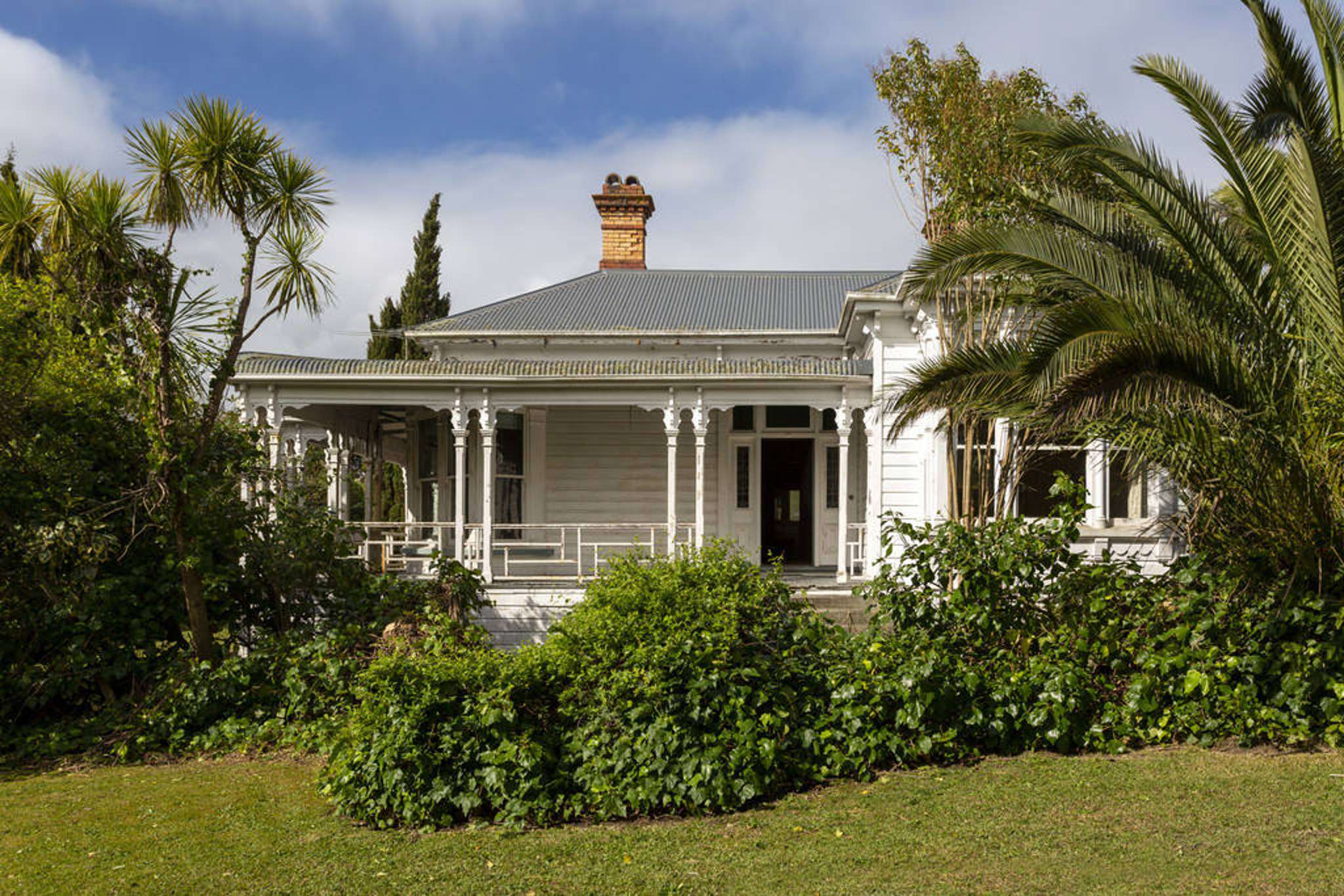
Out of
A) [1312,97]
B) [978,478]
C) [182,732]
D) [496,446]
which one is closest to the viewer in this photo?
[1312,97]

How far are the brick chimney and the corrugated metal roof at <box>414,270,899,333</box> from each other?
3.68 ft

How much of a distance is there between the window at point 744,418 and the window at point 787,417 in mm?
208

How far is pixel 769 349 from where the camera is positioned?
18047 millimetres

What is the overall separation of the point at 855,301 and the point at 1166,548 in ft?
16.3

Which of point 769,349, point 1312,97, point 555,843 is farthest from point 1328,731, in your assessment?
point 769,349

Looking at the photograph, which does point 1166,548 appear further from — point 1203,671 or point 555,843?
point 555,843

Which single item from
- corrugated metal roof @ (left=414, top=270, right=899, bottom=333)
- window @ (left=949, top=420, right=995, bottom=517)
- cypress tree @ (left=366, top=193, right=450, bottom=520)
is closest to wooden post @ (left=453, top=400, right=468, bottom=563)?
corrugated metal roof @ (left=414, top=270, right=899, bottom=333)

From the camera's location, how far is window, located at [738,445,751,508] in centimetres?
1733

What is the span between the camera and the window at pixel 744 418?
57.2ft

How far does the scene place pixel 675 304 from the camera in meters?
19.5

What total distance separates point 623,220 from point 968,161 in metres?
12.4

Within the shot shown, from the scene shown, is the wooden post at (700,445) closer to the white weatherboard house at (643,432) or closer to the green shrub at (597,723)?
the white weatherboard house at (643,432)

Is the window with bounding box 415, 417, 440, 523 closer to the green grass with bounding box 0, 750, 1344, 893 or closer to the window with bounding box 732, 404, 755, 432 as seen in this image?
the window with bounding box 732, 404, 755, 432

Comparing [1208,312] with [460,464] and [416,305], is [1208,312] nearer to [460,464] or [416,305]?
[460,464]
